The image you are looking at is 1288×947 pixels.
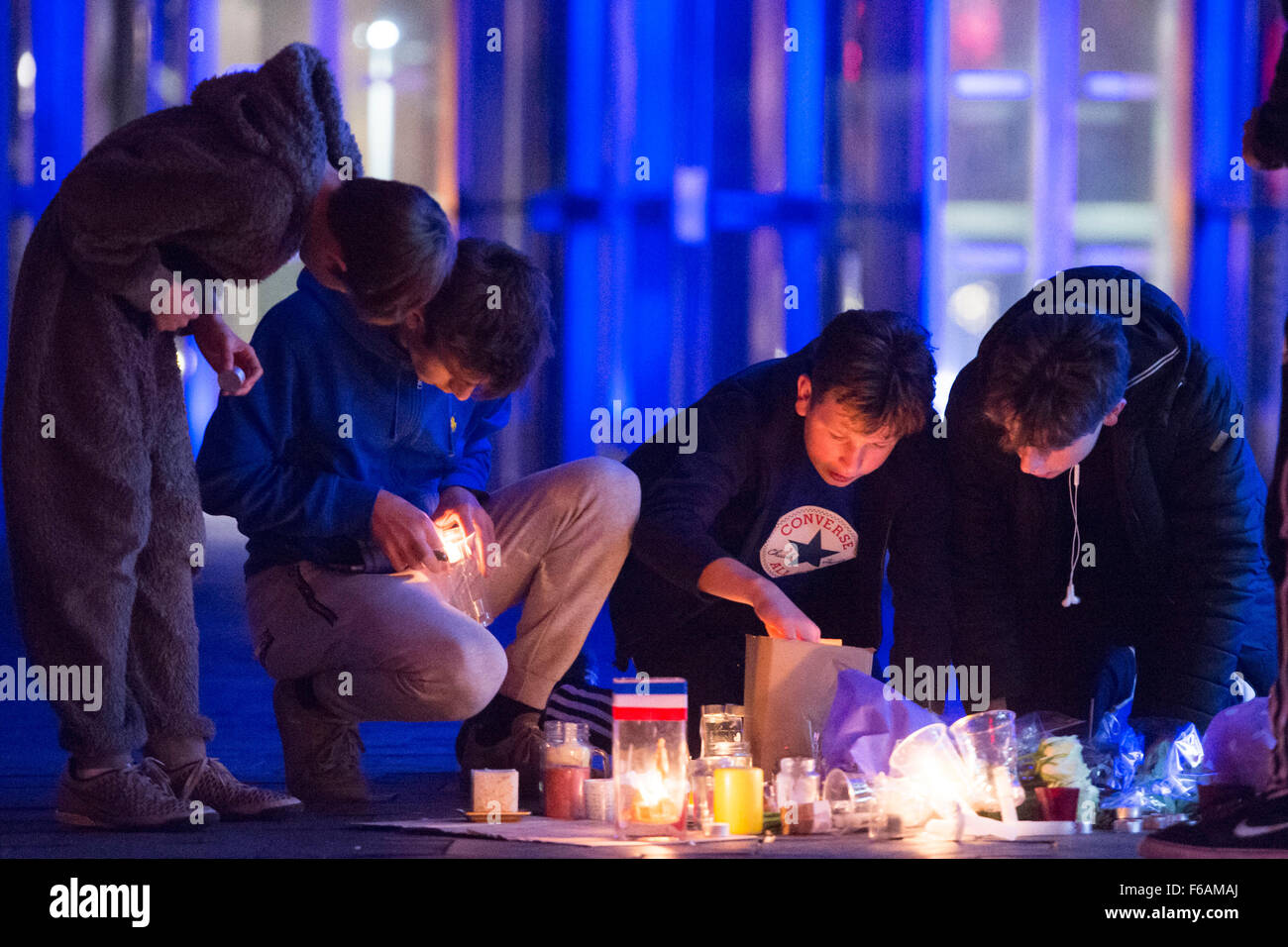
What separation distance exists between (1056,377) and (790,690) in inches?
28.6

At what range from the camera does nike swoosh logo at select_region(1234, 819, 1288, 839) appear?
2.00 m

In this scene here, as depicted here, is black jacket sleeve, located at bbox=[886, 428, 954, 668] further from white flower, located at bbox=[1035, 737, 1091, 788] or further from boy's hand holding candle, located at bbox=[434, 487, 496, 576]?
boy's hand holding candle, located at bbox=[434, 487, 496, 576]

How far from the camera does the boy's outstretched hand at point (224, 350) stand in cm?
238

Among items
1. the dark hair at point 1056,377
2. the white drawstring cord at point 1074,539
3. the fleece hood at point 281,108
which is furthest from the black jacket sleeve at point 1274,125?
the fleece hood at point 281,108

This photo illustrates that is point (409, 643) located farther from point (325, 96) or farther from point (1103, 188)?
point (1103, 188)

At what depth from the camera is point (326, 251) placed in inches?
97.3

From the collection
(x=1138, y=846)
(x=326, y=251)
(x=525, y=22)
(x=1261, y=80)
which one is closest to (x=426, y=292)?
(x=326, y=251)

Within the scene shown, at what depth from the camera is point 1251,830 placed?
2010 millimetres

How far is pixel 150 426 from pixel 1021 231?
425cm

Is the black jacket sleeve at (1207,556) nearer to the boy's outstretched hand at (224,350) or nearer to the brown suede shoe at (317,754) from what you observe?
the brown suede shoe at (317,754)

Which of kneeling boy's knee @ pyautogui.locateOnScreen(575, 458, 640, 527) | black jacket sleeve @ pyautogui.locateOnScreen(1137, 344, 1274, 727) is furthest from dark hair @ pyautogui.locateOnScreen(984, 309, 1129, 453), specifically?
kneeling boy's knee @ pyautogui.locateOnScreen(575, 458, 640, 527)

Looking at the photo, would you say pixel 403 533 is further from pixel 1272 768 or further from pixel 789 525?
pixel 1272 768

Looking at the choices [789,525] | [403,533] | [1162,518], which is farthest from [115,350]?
[1162,518]

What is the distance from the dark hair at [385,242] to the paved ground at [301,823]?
2.88ft
